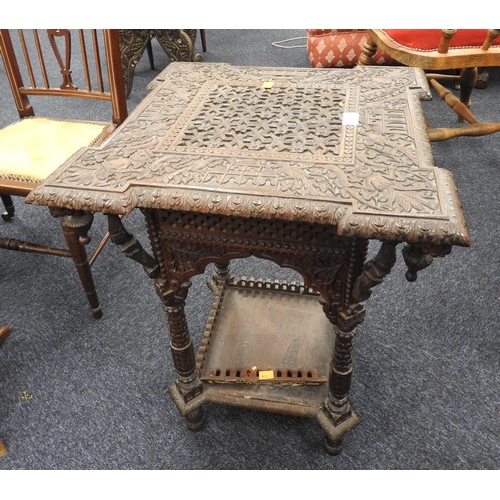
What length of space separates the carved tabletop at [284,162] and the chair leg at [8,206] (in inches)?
49.3

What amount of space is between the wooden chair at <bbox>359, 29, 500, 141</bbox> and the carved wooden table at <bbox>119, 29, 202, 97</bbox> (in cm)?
144

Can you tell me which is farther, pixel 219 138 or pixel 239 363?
pixel 239 363

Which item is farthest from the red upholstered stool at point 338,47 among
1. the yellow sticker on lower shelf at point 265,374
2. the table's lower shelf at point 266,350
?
the yellow sticker on lower shelf at point 265,374

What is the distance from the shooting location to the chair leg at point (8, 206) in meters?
2.01

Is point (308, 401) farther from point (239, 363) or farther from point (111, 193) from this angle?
point (111, 193)

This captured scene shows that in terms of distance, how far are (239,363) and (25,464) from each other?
661 millimetres

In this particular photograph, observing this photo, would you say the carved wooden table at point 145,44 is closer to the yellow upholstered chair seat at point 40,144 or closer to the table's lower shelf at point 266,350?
the yellow upholstered chair seat at point 40,144

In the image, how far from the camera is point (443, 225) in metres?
0.68

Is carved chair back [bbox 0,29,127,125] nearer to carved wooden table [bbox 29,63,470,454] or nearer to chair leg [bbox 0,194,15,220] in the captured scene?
carved wooden table [bbox 29,63,470,454]

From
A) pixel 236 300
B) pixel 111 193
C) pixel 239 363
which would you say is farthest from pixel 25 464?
pixel 111 193

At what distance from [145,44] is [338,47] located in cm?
138

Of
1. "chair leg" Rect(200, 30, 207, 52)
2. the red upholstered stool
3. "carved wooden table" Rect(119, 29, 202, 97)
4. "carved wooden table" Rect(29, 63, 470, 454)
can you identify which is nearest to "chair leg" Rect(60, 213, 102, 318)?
"carved wooden table" Rect(29, 63, 470, 454)

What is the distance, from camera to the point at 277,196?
74 cm
